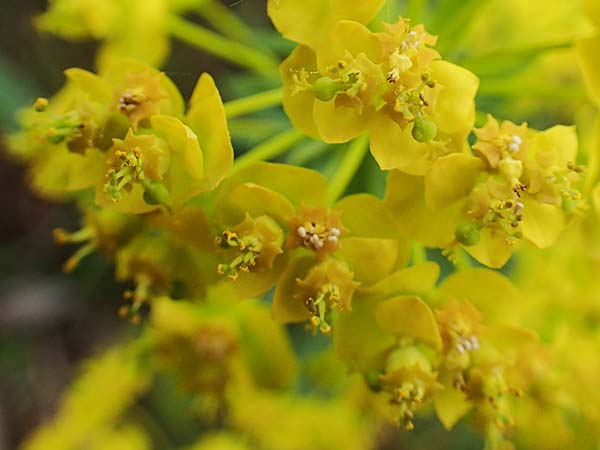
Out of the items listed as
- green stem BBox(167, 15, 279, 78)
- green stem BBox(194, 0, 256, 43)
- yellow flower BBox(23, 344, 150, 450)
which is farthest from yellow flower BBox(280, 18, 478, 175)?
yellow flower BBox(23, 344, 150, 450)

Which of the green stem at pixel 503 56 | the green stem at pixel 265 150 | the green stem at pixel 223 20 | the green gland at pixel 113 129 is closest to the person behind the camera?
the green gland at pixel 113 129

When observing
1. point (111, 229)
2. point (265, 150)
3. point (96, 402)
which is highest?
point (265, 150)

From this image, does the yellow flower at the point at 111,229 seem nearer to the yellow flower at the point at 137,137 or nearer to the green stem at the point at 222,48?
the yellow flower at the point at 137,137

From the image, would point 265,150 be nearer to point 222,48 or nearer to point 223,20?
point 222,48

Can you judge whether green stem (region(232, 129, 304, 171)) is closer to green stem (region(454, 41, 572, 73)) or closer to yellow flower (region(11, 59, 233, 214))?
yellow flower (region(11, 59, 233, 214))

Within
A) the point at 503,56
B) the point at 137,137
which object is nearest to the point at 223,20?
the point at 503,56

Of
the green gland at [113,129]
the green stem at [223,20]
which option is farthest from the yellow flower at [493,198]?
the green stem at [223,20]

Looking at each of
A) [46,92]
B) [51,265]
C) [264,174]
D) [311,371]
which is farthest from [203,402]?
[46,92]
